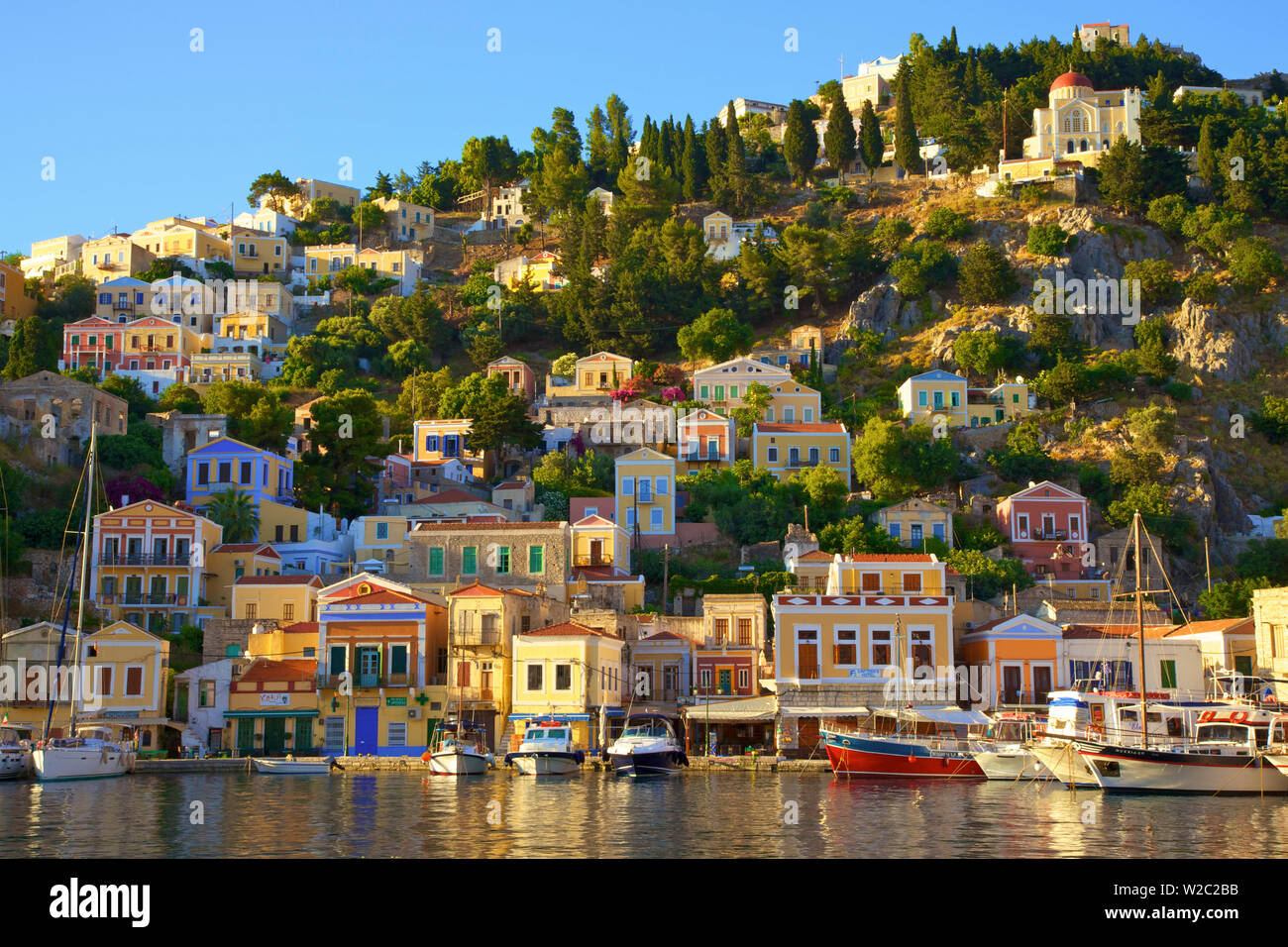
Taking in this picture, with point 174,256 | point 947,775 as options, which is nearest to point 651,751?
point 947,775

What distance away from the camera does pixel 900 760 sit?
4175 cm

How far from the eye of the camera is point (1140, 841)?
23859mm

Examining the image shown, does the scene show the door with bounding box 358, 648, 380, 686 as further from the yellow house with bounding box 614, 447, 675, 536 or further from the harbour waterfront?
the yellow house with bounding box 614, 447, 675, 536

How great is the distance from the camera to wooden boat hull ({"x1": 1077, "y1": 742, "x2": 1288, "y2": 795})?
36312 mm

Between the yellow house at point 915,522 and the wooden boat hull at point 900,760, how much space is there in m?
26.1

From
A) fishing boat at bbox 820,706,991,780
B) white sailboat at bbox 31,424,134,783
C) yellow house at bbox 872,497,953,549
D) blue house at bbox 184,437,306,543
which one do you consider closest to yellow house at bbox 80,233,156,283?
blue house at bbox 184,437,306,543

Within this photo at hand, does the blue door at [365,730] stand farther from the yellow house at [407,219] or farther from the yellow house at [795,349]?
the yellow house at [407,219]

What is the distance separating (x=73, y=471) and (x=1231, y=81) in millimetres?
124467

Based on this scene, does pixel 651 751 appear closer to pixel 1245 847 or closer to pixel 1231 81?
pixel 1245 847

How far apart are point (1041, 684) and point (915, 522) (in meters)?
16.8

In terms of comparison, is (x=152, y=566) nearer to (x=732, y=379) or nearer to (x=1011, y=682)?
(x=732, y=379)

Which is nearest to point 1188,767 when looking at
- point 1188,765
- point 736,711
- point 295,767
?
point 1188,765

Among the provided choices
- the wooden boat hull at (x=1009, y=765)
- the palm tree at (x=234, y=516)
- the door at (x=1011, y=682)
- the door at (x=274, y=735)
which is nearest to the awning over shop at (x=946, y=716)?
the wooden boat hull at (x=1009, y=765)

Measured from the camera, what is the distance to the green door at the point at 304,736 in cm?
4991
